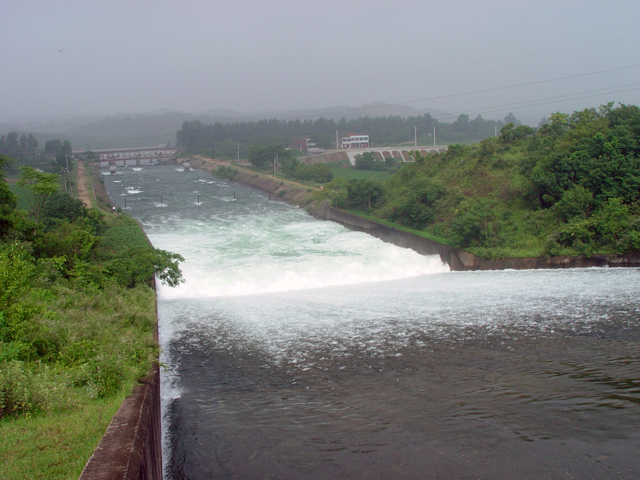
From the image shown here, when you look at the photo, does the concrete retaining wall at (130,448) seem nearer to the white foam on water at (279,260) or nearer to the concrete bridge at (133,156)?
the white foam on water at (279,260)

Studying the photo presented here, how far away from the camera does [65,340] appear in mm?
8812

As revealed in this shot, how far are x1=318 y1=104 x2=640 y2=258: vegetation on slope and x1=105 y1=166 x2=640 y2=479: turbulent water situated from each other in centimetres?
265

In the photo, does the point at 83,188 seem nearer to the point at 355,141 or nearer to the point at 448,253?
the point at 448,253

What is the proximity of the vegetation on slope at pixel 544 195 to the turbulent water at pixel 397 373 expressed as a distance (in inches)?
104

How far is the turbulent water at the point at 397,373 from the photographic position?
294 inches

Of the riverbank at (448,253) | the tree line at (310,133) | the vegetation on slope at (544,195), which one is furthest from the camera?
the tree line at (310,133)

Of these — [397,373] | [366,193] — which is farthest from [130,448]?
[366,193]

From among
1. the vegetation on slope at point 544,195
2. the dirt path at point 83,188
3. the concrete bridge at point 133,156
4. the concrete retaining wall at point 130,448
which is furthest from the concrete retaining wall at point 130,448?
the concrete bridge at point 133,156

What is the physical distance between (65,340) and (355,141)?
97.4m

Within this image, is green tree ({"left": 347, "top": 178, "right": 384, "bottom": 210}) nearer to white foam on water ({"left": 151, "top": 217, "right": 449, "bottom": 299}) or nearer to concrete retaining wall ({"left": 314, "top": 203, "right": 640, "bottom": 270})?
white foam on water ({"left": 151, "top": 217, "right": 449, "bottom": 299})

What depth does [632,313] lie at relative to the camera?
46.1 ft

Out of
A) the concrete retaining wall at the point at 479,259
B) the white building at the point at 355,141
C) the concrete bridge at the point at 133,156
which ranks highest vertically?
the white building at the point at 355,141

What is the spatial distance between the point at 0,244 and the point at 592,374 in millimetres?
14476

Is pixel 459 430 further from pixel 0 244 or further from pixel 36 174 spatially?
pixel 36 174
